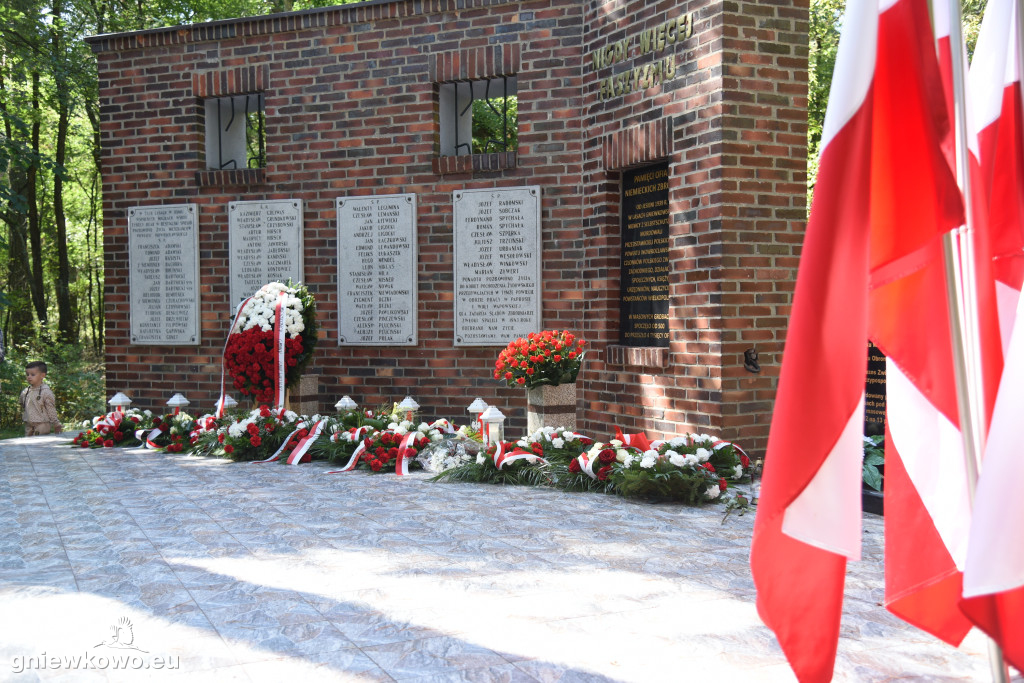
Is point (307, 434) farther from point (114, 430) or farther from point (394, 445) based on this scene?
point (114, 430)

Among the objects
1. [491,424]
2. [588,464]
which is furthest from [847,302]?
[491,424]

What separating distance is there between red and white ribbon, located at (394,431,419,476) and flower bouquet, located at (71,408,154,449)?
3.01 meters

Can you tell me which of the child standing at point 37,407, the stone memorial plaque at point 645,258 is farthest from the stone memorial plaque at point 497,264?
the child standing at point 37,407

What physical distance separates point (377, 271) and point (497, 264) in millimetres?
1246

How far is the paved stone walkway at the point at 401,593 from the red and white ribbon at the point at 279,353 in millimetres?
2290

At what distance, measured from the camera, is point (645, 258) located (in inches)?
290

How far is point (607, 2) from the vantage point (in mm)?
7492

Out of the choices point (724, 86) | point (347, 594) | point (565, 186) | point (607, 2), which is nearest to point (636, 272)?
point (565, 186)

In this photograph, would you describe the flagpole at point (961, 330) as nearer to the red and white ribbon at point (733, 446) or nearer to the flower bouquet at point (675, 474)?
the flower bouquet at point (675, 474)

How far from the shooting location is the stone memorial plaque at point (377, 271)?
28.0ft

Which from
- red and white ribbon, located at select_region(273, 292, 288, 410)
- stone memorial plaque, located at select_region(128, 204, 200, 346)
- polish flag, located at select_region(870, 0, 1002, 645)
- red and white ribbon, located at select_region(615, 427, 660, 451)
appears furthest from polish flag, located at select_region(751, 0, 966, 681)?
stone memorial plaque, located at select_region(128, 204, 200, 346)

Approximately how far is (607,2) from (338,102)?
9.30 ft

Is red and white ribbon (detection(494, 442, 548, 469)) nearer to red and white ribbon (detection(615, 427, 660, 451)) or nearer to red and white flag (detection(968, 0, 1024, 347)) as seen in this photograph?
red and white ribbon (detection(615, 427, 660, 451))

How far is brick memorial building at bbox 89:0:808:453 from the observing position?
257 inches
